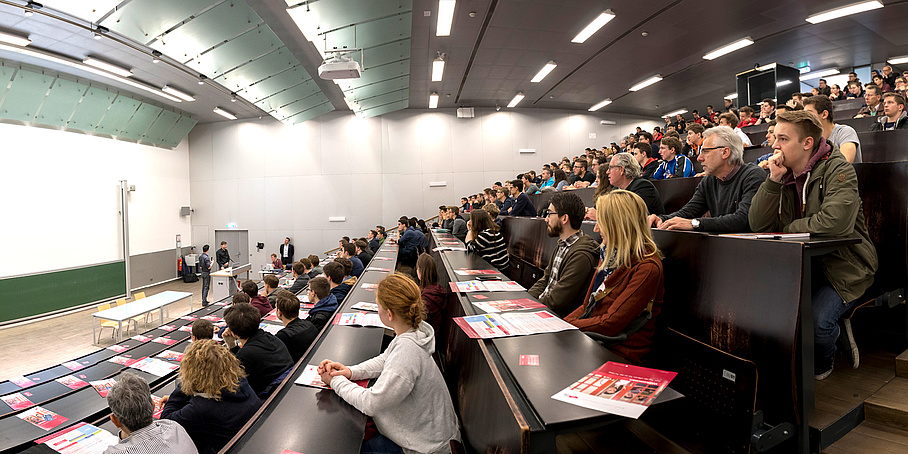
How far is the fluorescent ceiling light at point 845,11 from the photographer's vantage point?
7246mm

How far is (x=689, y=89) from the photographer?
12516mm

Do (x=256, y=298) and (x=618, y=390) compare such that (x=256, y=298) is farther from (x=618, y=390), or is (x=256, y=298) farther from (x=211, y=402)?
(x=618, y=390)

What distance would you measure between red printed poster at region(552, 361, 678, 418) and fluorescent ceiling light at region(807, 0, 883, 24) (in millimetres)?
9856

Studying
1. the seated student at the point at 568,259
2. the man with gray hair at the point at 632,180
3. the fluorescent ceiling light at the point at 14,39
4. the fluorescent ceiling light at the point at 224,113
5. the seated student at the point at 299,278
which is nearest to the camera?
the seated student at the point at 568,259

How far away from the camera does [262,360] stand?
2.80m

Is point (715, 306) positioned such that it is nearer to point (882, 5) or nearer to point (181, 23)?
point (181, 23)

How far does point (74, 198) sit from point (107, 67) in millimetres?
4305

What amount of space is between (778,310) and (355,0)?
22.3ft

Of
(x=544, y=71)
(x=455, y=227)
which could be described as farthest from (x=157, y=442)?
(x=544, y=71)

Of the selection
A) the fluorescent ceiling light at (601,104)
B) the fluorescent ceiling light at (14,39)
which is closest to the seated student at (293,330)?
the fluorescent ceiling light at (14,39)

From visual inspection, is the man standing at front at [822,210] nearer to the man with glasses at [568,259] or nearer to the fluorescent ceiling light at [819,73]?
the man with glasses at [568,259]

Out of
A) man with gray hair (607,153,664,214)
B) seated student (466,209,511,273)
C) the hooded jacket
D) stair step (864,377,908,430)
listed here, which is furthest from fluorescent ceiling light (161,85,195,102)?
stair step (864,377,908,430)

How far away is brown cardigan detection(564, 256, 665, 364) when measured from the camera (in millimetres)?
1917

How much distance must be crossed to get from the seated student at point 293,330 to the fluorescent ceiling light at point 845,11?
1021 cm
